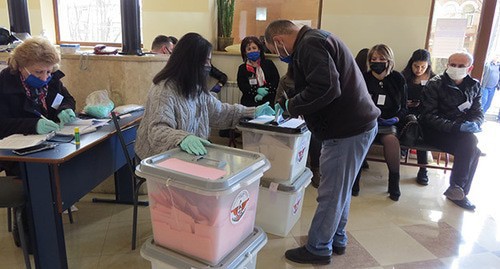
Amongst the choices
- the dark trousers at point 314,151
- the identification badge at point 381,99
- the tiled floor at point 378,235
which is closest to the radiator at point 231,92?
the dark trousers at point 314,151

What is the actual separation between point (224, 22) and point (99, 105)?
2003 millimetres

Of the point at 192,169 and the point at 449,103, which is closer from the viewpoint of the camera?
the point at 192,169

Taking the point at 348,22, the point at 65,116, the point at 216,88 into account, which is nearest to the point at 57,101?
the point at 65,116

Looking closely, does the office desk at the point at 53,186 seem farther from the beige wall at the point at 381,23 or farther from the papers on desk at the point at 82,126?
the beige wall at the point at 381,23

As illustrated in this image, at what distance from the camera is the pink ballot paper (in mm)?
1257

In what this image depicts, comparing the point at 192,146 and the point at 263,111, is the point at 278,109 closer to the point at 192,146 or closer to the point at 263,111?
the point at 263,111

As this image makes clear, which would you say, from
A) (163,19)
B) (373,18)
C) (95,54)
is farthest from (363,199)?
(163,19)

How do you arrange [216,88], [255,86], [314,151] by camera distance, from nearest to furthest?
1. [314,151]
2. [255,86]
3. [216,88]

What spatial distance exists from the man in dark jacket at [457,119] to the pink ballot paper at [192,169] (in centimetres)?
238

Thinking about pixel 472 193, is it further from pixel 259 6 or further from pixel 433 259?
pixel 259 6

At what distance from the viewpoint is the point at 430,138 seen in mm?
3088

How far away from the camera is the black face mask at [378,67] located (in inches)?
120

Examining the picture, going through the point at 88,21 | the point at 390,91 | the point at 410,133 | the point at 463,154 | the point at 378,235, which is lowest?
the point at 378,235

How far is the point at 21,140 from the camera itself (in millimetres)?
1702
